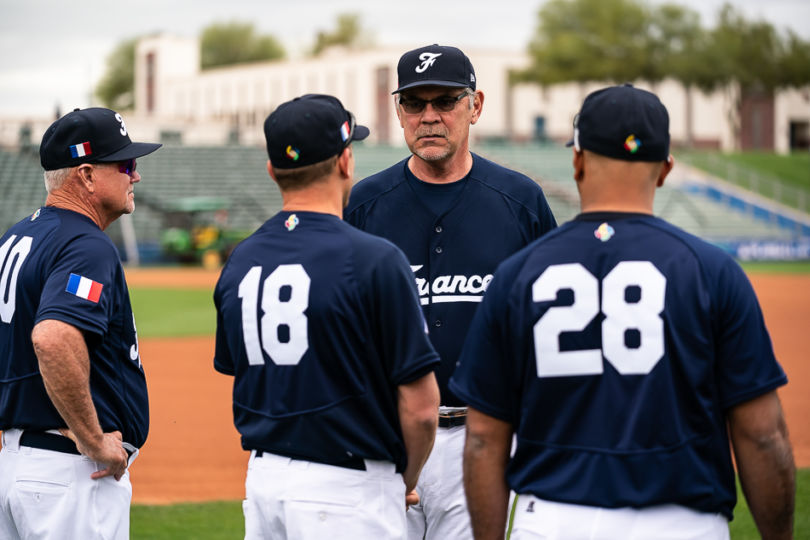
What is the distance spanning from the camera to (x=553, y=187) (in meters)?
41.4

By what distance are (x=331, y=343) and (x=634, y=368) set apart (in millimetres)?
915

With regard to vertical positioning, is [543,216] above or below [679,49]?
below

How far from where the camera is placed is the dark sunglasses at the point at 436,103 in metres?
4.15

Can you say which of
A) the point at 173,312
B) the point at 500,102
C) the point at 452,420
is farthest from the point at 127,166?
the point at 500,102

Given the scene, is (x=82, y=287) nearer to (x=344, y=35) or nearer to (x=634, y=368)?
(x=634, y=368)

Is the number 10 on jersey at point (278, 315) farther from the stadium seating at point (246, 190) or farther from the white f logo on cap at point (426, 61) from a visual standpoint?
the stadium seating at point (246, 190)

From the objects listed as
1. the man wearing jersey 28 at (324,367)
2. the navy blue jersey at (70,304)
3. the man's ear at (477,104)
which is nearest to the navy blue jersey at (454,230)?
the man's ear at (477,104)

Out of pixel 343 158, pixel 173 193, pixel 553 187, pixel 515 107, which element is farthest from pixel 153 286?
pixel 515 107

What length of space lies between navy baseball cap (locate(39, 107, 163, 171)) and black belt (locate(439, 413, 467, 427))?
1620 millimetres

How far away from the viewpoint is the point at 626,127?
8.85 ft

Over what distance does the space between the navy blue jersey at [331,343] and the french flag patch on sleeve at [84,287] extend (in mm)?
755

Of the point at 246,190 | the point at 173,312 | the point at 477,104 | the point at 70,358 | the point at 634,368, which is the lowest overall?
the point at 173,312

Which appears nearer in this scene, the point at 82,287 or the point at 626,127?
the point at 626,127

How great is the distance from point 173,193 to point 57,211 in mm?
35605
